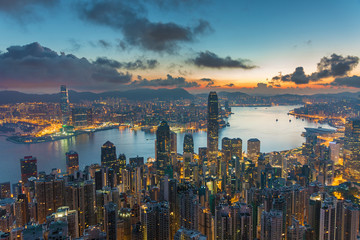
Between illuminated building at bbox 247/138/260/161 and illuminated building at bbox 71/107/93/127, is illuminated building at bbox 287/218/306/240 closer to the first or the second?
illuminated building at bbox 247/138/260/161

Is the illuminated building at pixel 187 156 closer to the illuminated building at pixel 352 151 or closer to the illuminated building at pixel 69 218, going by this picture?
the illuminated building at pixel 69 218

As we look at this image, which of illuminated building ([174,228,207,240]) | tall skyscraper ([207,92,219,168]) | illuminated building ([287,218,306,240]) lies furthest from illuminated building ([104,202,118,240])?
tall skyscraper ([207,92,219,168])

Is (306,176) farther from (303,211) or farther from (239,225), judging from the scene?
(239,225)

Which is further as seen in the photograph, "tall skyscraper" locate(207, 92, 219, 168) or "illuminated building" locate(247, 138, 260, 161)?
"tall skyscraper" locate(207, 92, 219, 168)

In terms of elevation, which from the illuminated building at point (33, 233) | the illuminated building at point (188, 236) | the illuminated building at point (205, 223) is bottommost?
the illuminated building at point (205, 223)

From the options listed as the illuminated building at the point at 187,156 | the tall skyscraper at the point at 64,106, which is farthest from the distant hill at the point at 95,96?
the illuminated building at the point at 187,156

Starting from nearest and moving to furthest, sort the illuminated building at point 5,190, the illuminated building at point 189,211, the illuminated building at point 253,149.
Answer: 1. the illuminated building at point 189,211
2. the illuminated building at point 5,190
3. the illuminated building at point 253,149

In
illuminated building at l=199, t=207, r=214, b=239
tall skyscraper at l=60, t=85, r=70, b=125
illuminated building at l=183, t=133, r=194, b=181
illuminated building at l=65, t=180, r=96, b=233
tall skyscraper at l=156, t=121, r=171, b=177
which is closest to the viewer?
illuminated building at l=199, t=207, r=214, b=239
